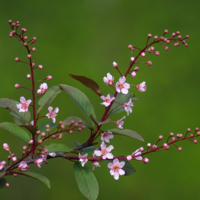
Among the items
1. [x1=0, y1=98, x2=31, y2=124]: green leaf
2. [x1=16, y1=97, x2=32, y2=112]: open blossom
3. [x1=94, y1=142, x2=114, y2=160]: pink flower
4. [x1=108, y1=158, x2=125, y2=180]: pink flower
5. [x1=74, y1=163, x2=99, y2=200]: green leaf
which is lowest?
[x1=74, y1=163, x2=99, y2=200]: green leaf

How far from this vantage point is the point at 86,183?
54cm

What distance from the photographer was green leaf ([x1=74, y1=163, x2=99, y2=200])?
20.8 inches

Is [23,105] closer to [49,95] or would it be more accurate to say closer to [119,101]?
[49,95]

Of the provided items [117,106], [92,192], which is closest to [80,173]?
[92,192]

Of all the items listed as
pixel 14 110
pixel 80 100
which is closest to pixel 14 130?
pixel 14 110

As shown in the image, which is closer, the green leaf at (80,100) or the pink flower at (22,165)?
the pink flower at (22,165)

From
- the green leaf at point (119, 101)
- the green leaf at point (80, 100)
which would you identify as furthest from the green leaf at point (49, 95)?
the green leaf at point (119, 101)

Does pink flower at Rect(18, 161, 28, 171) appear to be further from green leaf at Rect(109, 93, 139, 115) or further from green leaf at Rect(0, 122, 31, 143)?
green leaf at Rect(109, 93, 139, 115)

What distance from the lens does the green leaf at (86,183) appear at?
0.53 meters

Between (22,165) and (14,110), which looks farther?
(14,110)

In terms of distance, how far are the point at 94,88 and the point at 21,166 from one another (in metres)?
0.20

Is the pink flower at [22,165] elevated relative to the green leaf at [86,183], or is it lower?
elevated

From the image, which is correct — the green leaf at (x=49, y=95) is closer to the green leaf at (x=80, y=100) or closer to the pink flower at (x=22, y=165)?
the green leaf at (x=80, y=100)

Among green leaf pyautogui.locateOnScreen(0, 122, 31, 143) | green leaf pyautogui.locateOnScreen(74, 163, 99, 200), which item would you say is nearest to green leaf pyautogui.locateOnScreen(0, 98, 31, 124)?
green leaf pyautogui.locateOnScreen(0, 122, 31, 143)
